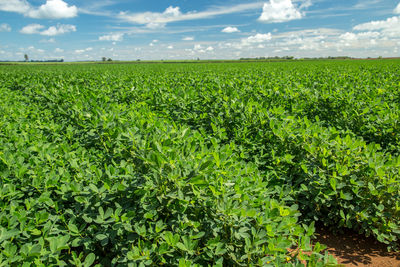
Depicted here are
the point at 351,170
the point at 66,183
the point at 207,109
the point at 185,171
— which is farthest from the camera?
the point at 207,109

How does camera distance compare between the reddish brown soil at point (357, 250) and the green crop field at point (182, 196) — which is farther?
the reddish brown soil at point (357, 250)

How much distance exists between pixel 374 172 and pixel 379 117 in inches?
84.1

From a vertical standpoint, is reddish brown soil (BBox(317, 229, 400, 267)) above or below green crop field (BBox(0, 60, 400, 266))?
below

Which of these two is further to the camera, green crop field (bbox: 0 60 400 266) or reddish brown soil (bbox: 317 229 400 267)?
reddish brown soil (bbox: 317 229 400 267)

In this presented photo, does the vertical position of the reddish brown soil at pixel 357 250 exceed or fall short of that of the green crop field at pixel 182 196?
it falls short

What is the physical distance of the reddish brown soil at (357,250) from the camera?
2869 millimetres

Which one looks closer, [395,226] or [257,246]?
[257,246]

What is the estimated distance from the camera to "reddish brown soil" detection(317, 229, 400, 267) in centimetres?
287

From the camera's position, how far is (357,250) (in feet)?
10.1

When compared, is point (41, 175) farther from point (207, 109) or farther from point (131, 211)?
point (207, 109)

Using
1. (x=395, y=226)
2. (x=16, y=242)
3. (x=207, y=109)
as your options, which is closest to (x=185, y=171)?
(x=16, y=242)

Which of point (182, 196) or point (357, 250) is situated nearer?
point (182, 196)

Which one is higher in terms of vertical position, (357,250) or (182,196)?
(182,196)

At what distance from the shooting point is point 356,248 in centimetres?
312
